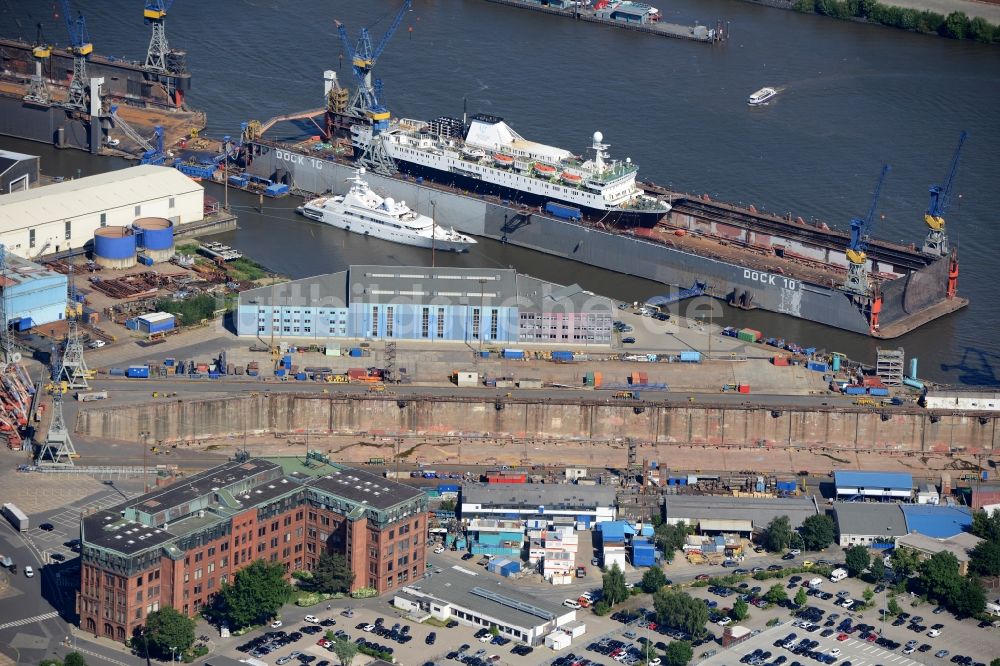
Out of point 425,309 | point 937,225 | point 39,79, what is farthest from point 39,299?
point 937,225

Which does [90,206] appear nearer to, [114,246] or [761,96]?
[114,246]

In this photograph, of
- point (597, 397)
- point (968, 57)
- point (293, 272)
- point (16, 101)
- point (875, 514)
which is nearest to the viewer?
point (875, 514)

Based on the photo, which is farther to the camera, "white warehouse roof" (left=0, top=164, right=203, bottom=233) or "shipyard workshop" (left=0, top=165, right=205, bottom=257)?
"white warehouse roof" (left=0, top=164, right=203, bottom=233)

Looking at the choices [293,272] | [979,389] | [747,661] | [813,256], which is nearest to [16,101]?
[293,272]

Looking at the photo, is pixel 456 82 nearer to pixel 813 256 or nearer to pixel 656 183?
pixel 656 183

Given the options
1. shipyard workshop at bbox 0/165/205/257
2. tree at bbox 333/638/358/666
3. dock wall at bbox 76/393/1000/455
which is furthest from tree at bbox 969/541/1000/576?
shipyard workshop at bbox 0/165/205/257

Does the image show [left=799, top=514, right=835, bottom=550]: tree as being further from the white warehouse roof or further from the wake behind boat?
→ the wake behind boat
